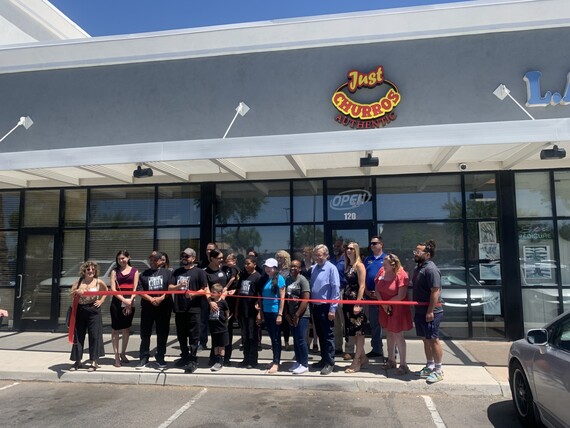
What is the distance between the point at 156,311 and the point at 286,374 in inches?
89.3

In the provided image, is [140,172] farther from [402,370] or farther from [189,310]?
Answer: [402,370]

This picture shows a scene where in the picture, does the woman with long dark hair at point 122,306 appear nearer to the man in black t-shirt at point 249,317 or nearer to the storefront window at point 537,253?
the man in black t-shirt at point 249,317

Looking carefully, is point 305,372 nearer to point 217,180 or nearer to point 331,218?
point 331,218

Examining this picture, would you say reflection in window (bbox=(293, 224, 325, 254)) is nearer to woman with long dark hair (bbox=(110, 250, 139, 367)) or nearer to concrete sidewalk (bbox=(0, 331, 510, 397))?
concrete sidewalk (bbox=(0, 331, 510, 397))

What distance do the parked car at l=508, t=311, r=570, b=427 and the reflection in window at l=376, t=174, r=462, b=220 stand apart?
487 centimetres

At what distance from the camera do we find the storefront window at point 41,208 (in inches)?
434

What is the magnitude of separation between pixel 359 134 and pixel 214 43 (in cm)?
420

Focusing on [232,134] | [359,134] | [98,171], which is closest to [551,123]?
[359,134]

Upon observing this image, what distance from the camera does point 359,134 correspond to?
745 cm

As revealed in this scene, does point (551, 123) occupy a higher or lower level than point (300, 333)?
higher

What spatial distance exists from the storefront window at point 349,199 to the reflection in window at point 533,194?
2977 millimetres

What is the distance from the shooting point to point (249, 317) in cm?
700

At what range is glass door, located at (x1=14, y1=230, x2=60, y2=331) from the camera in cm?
1077

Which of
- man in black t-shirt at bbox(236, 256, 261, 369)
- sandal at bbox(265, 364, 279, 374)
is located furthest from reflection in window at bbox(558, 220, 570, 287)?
man in black t-shirt at bbox(236, 256, 261, 369)
